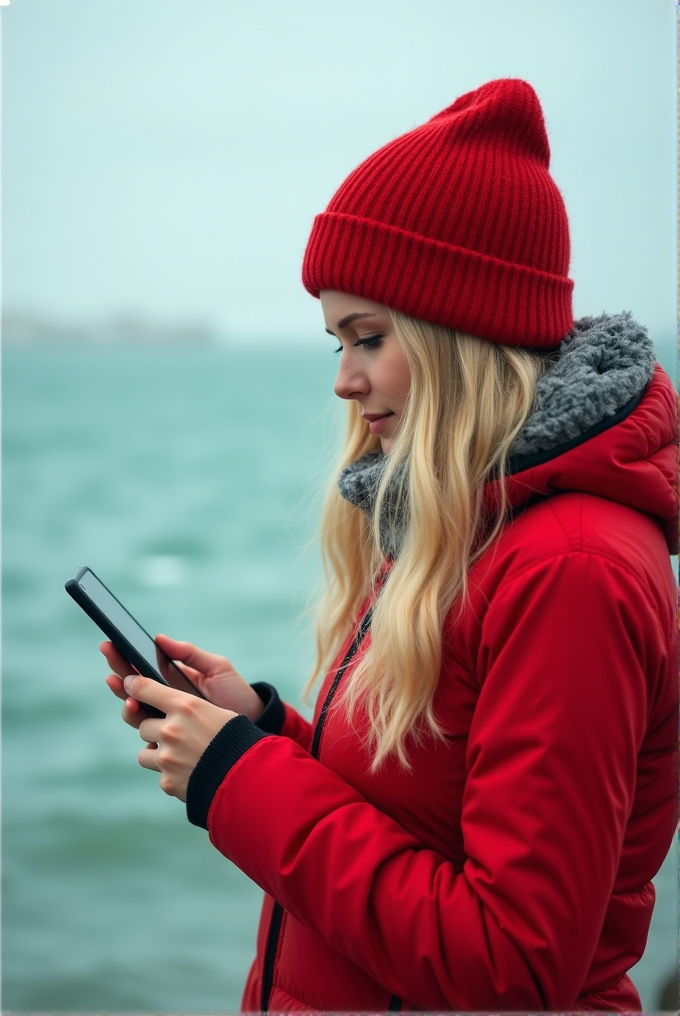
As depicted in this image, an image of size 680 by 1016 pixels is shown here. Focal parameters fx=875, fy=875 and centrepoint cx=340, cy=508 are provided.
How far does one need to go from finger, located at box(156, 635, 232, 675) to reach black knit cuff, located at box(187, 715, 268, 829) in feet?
1.50

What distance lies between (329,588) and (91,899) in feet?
18.6

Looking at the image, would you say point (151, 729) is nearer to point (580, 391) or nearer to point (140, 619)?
point (580, 391)

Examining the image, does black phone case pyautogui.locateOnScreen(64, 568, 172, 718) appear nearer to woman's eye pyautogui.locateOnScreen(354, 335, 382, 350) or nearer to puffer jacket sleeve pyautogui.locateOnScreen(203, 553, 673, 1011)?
puffer jacket sleeve pyautogui.locateOnScreen(203, 553, 673, 1011)

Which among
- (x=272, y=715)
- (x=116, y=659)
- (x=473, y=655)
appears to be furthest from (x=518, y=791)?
(x=272, y=715)

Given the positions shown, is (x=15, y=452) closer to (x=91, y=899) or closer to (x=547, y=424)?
(x=91, y=899)

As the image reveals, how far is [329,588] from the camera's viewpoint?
1515 mm

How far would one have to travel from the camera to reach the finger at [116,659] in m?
1.18

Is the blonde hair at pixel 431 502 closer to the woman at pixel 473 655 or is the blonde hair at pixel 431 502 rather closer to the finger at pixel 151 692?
the woman at pixel 473 655

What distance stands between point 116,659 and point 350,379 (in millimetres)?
494

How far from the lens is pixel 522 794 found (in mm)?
841

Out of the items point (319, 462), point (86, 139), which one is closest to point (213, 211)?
point (86, 139)

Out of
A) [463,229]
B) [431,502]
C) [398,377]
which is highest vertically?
[463,229]

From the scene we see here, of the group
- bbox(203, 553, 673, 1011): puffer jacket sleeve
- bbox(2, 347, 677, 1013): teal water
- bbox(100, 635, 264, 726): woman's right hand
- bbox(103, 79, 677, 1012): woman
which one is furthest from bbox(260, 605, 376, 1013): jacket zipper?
bbox(2, 347, 677, 1013): teal water

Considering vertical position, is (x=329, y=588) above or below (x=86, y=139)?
below
